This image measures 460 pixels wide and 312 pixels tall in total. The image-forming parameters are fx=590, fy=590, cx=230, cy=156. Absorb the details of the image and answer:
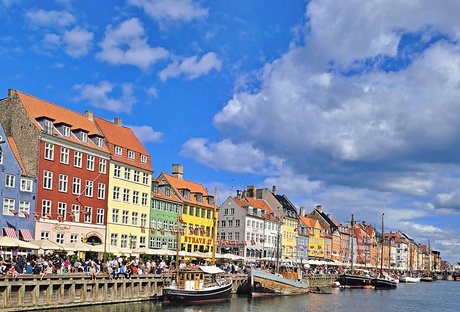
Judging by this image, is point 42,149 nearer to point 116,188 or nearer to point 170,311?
point 116,188

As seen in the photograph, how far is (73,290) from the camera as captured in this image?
45.4m

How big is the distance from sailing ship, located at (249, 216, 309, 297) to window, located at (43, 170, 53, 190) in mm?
23954

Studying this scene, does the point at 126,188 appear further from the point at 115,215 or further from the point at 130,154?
the point at 130,154

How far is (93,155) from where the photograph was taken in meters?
68.6

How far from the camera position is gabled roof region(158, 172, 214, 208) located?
91.0m

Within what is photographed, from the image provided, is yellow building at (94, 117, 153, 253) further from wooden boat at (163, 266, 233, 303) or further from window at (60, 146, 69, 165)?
wooden boat at (163, 266, 233, 303)

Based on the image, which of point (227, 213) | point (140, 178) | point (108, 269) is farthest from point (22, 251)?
point (227, 213)

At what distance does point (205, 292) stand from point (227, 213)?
56.4 m

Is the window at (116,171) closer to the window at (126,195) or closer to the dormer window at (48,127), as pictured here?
the window at (126,195)

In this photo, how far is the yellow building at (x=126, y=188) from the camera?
72188mm

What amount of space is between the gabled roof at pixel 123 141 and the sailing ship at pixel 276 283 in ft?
69.0

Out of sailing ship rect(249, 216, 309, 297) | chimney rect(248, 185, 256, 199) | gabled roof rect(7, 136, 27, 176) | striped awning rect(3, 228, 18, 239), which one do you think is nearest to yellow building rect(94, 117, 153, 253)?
gabled roof rect(7, 136, 27, 176)

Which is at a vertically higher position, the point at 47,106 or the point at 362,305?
the point at 47,106

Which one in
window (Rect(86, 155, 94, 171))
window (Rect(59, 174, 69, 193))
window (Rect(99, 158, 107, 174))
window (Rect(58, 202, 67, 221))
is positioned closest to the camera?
window (Rect(58, 202, 67, 221))
